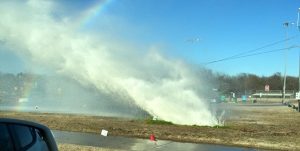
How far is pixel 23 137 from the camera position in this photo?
4453 mm

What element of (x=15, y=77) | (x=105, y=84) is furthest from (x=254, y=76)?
(x=105, y=84)

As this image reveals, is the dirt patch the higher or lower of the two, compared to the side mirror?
lower

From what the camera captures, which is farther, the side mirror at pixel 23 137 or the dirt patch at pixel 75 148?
the dirt patch at pixel 75 148

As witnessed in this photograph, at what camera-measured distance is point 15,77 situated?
7075 cm

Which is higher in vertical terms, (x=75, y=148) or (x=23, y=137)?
(x=23, y=137)

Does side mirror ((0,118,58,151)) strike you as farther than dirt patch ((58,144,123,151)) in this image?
No

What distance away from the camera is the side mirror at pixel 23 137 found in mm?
4138

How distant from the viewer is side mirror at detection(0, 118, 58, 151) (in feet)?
13.6

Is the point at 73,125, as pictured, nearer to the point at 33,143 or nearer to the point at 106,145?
the point at 106,145

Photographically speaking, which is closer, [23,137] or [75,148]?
[23,137]

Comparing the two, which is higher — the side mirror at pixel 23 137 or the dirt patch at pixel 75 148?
the side mirror at pixel 23 137

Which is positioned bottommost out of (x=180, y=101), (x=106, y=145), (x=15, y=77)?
(x=106, y=145)

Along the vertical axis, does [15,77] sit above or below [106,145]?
above

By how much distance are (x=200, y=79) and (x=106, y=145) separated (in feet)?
41.2
